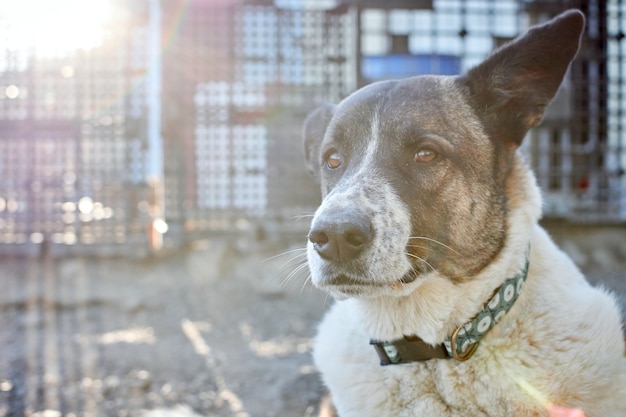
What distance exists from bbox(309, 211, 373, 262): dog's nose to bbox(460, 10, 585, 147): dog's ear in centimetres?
70

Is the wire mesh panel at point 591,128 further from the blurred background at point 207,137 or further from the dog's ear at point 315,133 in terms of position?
the dog's ear at point 315,133

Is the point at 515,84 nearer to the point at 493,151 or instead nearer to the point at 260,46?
the point at 493,151

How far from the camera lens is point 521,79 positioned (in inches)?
79.4

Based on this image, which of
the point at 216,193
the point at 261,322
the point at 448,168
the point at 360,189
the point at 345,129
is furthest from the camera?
the point at 216,193

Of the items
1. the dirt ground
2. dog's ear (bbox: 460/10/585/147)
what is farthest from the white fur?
the dirt ground

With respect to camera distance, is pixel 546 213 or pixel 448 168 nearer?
pixel 448 168

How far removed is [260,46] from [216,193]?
1.61 m

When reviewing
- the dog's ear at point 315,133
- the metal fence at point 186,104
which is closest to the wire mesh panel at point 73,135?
the metal fence at point 186,104

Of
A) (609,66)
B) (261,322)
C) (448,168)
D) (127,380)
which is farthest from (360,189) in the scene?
(609,66)

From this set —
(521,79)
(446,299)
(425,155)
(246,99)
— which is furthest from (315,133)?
(246,99)

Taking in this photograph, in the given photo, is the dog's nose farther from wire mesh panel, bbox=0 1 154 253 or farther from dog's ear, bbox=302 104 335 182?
wire mesh panel, bbox=0 1 154 253

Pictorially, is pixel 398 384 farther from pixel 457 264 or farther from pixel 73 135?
pixel 73 135

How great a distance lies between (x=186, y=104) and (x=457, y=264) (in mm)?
4487

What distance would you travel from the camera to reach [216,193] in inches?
235
